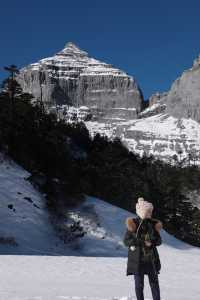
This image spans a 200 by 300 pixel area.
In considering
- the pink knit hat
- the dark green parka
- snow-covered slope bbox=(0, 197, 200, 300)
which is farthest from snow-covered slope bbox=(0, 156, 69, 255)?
the pink knit hat

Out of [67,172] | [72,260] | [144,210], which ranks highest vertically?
[144,210]

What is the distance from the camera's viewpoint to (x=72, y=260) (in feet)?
50.8

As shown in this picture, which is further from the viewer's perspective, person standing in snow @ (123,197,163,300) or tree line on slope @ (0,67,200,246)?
tree line on slope @ (0,67,200,246)

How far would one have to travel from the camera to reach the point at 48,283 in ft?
35.2

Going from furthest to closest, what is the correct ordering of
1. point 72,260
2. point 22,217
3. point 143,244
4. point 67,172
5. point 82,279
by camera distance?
point 67,172 → point 22,217 → point 72,260 → point 82,279 → point 143,244

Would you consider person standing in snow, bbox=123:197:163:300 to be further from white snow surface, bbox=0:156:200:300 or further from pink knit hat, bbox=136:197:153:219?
white snow surface, bbox=0:156:200:300

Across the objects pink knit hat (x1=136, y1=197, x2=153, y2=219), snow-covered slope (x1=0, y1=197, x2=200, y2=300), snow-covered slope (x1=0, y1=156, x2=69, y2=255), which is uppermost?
pink knit hat (x1=136, y1=197, x2=153, y2=219)

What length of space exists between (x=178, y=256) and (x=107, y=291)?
10842mm

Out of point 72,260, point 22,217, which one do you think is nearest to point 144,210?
point 72,260

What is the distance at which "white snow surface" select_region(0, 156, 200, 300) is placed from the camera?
31.6 feet

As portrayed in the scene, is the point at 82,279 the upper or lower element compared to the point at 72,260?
upper

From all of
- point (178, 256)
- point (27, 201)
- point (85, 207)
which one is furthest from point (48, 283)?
point (85, 207)

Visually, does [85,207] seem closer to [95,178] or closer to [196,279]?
[95,178]

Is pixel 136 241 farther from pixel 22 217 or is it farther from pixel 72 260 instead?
pixel 22 217
